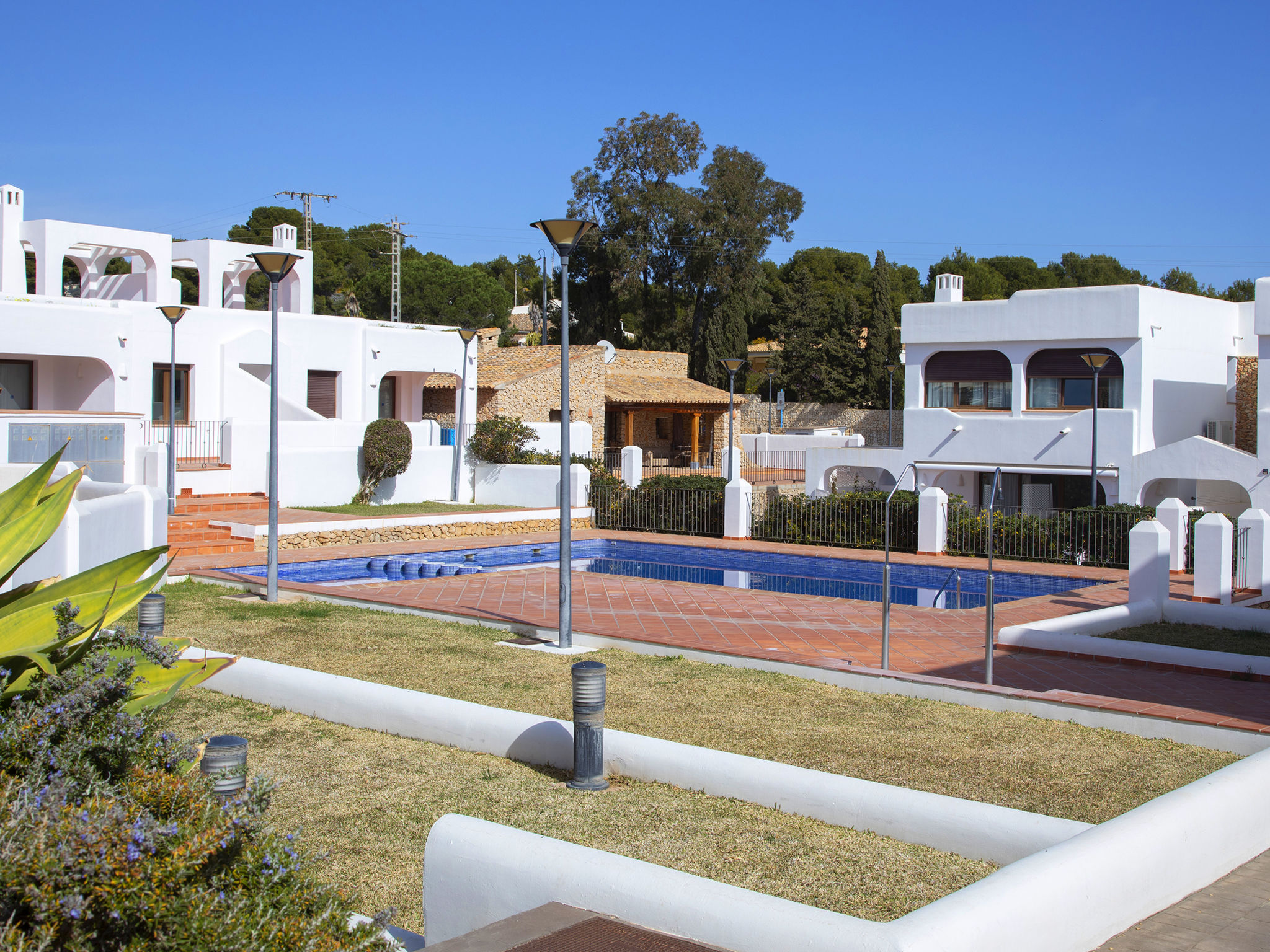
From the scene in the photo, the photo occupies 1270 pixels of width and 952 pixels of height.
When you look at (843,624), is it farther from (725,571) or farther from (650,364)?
(650,364)

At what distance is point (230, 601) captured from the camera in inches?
514

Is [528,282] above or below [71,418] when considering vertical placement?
above

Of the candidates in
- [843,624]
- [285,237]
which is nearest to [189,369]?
[285,237]

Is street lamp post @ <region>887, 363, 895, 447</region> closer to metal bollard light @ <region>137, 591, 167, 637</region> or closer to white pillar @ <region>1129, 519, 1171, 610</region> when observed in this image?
white pillar @ <region>1129, 519, 1171, 610</region>

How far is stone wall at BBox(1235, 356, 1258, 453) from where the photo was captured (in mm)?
28391

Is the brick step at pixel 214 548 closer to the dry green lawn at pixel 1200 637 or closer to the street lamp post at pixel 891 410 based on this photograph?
the dry green lawn at pixel 1200 637

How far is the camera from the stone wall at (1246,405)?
28391 millimetres

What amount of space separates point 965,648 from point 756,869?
7.29 m

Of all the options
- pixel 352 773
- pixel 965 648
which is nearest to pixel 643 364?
pixel 965 648

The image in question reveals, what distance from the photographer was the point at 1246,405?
1128 inches

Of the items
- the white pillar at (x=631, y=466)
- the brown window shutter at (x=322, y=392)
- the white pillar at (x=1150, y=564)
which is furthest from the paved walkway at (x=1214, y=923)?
the brown window shutter at (x=322, y=392)

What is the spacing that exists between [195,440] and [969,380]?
19066mm

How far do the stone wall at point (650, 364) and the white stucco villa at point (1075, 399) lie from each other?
47.2 feet

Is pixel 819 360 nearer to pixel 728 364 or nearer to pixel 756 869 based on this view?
pixel 728 364
